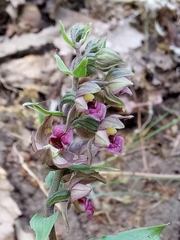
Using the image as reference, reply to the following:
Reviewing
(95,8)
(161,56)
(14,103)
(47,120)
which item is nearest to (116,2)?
(95,8)

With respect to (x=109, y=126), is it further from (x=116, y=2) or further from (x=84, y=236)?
(x=116, y=2)

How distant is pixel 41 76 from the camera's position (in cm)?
288

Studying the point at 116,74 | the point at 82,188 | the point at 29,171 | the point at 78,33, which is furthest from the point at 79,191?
the point at 29,171

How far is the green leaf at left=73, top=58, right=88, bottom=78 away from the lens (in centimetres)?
127

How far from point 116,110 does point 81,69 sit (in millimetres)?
1591

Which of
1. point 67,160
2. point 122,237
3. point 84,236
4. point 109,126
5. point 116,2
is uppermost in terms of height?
point 109,126

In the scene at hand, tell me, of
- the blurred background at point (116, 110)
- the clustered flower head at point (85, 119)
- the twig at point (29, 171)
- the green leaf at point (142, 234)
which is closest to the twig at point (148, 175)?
the blurred background at point (116, 110)

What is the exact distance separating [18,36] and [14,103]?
63 cm

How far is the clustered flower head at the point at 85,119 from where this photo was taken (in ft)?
4.29

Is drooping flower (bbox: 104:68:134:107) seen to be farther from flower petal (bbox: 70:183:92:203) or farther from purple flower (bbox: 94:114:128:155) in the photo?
flower petal (bbox: 70:183:92:203)

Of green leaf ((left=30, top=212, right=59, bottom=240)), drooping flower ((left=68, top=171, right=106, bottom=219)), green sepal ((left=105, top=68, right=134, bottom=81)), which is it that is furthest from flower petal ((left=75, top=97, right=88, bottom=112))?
green leaf ((left=30, top=212, right=59, bottom=240))

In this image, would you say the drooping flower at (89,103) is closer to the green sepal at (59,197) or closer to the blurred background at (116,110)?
the green sepal at (59,197)

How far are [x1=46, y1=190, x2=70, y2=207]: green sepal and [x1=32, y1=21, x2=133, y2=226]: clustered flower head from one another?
1 cm

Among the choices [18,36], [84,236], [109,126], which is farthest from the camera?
[18,36]
